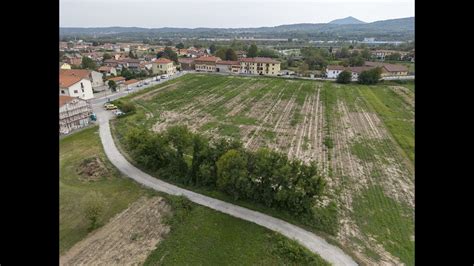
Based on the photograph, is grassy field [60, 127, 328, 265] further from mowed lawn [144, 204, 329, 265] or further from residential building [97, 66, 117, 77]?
residential building [97, 66, 117, 77]

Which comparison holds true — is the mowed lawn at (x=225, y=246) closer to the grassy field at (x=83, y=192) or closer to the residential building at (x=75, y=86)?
the grassy field at (x=83, y=192)

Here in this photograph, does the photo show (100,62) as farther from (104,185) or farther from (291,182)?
(291,182)

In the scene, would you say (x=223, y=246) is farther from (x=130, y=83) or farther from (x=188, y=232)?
(x=130, y=83)

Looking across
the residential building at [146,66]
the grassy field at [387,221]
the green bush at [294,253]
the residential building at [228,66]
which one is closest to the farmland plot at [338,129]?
the grassy field at [387,221]

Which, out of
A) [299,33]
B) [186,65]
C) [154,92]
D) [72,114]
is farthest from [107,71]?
[299,33]

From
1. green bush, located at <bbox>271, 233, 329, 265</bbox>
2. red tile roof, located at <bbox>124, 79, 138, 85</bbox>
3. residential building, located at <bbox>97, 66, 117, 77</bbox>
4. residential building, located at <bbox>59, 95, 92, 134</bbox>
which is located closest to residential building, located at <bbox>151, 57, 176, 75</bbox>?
residential building, located at <bbox>97, 66, 117, 77</bbox>
